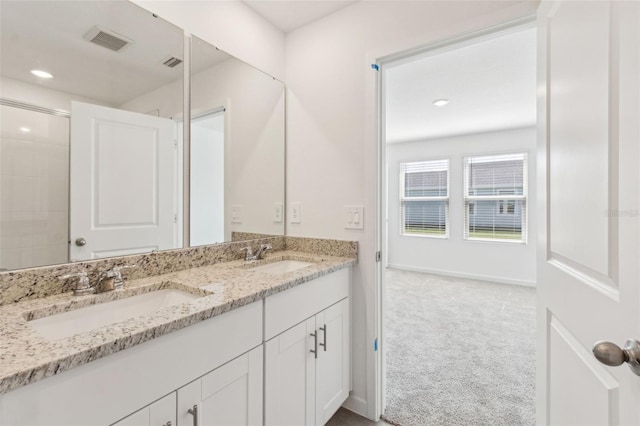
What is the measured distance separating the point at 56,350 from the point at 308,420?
1126mm

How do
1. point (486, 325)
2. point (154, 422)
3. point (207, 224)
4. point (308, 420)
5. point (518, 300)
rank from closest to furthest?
point (154, 422)
point (308, 420)
point (207, 224)
point (486, 325)
point (518, 300)

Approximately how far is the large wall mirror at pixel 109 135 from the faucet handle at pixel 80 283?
8cm

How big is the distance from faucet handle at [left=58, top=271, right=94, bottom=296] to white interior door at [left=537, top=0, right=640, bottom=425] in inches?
61.0

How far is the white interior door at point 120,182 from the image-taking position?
3.88 ft

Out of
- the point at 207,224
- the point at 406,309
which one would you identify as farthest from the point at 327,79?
the point at 406,309

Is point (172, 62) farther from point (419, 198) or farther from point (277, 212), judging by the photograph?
point (419, 198)

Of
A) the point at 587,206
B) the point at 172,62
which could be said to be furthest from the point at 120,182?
the point at 587,206

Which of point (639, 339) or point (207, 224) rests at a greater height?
point (207, 224)

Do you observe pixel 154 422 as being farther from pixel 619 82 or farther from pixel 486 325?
pixel 486 325

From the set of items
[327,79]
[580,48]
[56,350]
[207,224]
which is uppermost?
[327,79]

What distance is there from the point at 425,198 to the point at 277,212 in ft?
13.2

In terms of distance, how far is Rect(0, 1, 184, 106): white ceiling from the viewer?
1.04 meters

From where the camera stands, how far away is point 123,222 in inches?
52.1

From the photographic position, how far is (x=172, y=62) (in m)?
1.47
